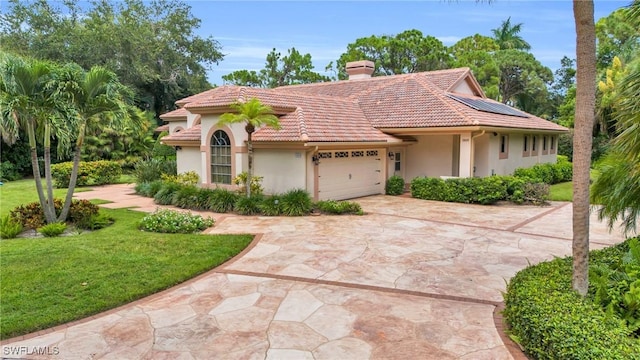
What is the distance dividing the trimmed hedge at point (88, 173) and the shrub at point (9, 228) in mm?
10606

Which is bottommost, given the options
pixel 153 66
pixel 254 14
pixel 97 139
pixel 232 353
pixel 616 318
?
pixel 232 353

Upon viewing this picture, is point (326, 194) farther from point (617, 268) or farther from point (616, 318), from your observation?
point (616, 318)

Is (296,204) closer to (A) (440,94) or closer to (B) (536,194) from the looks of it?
(B) (536,194)

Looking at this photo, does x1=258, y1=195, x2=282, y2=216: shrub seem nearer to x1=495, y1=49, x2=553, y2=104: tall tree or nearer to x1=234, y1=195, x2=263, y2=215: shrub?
x1=234, y1=195, x2=263, y2=215: shrub

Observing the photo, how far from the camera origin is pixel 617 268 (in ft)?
20.4

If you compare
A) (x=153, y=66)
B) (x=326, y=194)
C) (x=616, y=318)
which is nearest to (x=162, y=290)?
(x=616, y=318)

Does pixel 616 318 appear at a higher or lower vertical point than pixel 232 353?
higher

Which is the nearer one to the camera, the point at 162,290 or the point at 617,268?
the point at 617,268

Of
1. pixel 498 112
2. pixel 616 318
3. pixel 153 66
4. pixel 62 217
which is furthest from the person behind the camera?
pixel 153 66

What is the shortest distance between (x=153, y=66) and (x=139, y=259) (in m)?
28.3

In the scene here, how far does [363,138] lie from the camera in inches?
653

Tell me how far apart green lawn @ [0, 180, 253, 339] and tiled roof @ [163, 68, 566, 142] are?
5985 millimetres

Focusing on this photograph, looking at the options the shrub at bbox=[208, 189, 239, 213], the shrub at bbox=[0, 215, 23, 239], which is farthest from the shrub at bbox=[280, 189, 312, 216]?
the shrub at bbox=[0, 215, 23, 239]

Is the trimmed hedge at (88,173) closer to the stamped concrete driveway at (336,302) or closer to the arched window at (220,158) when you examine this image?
the arched window at (220,158)
